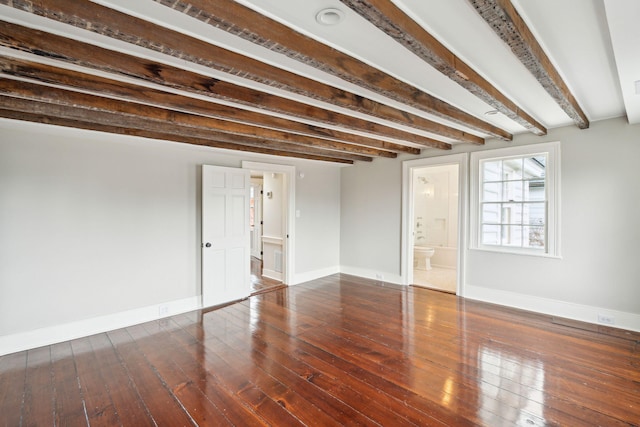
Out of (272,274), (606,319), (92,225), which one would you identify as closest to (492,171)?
(606,319)

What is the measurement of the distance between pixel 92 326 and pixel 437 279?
18.3 ft

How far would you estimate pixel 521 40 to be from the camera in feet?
5.39

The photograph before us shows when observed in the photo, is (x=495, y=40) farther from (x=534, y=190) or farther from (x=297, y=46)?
(x=534, y=190)

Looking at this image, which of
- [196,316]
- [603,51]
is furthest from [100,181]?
[603,51]

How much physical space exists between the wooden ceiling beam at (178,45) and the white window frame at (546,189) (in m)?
2.69

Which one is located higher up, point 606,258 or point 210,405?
point 606,258

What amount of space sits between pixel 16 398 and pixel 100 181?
2.20 meters

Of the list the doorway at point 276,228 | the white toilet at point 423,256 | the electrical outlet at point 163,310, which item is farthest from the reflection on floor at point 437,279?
the electrical outlet at point 163,310

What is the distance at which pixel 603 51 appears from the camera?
6.68 ft

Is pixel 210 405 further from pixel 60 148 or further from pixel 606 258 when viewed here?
pixel 606 258

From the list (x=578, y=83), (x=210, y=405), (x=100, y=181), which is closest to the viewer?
(x=210, y=405)

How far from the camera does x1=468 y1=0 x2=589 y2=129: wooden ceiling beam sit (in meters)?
1.40

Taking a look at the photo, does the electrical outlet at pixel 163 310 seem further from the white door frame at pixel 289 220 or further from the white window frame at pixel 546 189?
the white window frame at pixel 546 189

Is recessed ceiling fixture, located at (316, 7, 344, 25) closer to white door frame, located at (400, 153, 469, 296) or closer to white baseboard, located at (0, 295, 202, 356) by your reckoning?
white door frame, located at (400, 153, 469, 296)
